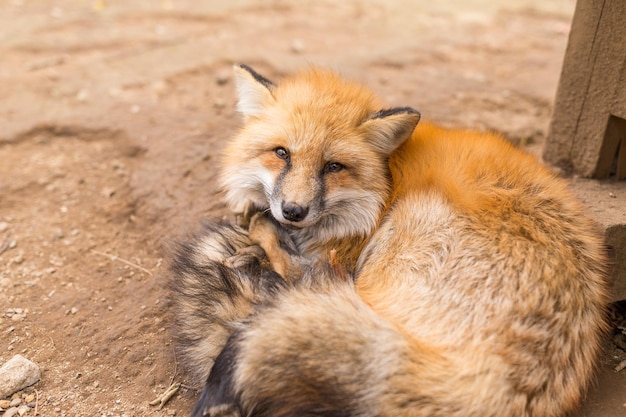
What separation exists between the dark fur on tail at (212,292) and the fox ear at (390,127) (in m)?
0.73

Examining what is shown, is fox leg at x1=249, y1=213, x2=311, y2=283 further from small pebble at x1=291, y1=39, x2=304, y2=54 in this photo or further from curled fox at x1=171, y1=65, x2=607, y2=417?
small pebble at x1=291, y1=39, x2=304, y2=54

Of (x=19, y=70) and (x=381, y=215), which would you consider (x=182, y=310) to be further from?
(x=19, y=70)

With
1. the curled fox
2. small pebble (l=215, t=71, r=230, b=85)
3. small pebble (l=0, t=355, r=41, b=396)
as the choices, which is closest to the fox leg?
the curled fox

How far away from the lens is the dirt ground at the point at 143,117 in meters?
2.68

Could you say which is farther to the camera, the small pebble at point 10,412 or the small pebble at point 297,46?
the small pebble at point 297,46

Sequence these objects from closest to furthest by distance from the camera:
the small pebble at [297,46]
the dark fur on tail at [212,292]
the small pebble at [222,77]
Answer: the dark fur on tail at [212,292], the small pebble at [222,77], the small pebble at [297,46]

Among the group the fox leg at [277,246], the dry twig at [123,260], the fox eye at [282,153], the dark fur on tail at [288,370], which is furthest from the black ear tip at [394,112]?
the dry twig at [123,260]

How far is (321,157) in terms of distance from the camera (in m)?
2.55

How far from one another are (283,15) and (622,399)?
585cm

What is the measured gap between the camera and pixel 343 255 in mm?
2604

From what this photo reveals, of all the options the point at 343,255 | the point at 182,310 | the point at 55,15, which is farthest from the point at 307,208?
the point at 55,15

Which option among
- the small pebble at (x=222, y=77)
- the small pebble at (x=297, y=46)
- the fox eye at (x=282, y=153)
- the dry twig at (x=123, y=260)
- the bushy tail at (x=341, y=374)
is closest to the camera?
the bushy tail at (x=341, y=374)

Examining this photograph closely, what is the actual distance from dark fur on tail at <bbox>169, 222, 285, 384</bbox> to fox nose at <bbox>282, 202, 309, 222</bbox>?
25cm

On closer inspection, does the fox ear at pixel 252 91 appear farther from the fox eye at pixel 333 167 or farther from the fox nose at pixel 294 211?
the fox nose at pixel 294 211
